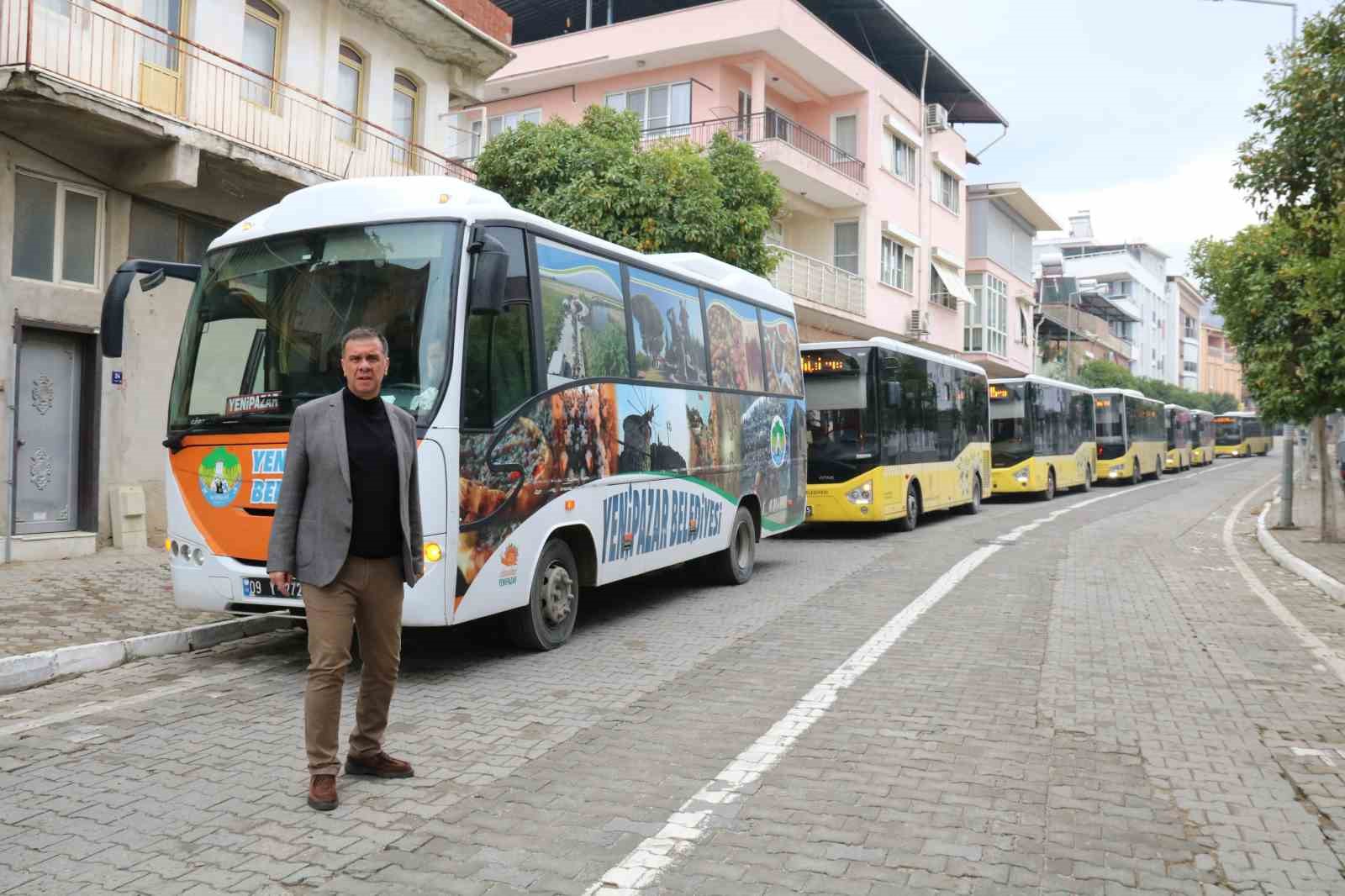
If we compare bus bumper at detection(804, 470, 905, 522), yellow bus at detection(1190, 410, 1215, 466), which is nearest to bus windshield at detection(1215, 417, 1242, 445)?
yellow bus at detection(1190, 410, 1215, 466)

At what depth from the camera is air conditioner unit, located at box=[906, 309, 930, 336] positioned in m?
35.8

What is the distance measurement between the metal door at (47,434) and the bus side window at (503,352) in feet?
25.8

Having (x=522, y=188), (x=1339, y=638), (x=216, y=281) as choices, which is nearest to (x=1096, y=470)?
(x=522, y=188)

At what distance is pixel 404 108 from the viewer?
1898cm

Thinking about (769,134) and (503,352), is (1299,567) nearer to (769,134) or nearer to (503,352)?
(503,352)

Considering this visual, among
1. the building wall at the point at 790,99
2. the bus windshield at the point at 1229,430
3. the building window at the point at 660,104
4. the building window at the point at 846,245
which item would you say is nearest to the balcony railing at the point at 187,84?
the building window at the point at 660,104

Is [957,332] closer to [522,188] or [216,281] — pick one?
[522,188]

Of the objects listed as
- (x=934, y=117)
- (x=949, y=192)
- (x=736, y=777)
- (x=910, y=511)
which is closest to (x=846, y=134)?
(x=934, y=117)

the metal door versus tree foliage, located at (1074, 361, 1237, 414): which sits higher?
tree foliage, located at (1074, 361, 1237, 414)

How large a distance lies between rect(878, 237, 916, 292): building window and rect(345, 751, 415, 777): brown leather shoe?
2975 centimetres

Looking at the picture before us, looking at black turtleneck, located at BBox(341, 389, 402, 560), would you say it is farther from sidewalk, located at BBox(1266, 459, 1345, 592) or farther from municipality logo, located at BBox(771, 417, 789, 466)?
sidewalk, located at BBox(1266, 459, 1345, 592)

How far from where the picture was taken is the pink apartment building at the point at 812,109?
91.9ft

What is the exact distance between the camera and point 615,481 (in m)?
9.11

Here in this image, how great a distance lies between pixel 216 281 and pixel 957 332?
115 ft
